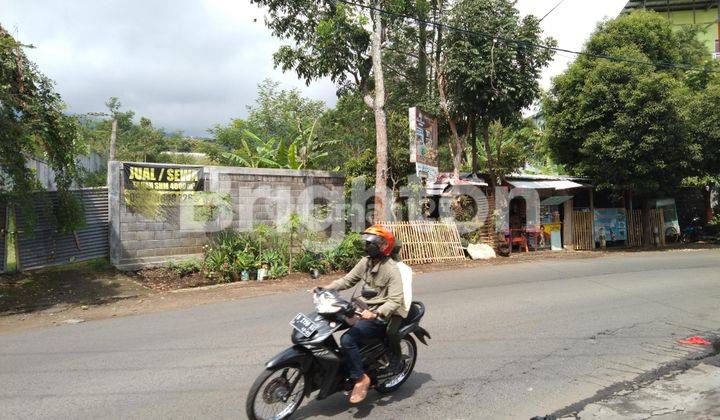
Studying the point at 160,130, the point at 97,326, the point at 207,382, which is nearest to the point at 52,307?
the point at 97,326

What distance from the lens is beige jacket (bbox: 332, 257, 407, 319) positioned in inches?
177

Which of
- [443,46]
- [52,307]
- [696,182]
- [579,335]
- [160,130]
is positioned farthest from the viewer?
[160,130]

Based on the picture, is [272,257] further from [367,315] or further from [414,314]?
[367,315]

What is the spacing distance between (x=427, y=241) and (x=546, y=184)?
21.2 ft

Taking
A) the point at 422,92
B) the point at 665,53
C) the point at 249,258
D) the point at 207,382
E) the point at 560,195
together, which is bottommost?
the point at 207,382

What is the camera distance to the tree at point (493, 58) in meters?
16.1

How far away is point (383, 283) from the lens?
470 centimetres

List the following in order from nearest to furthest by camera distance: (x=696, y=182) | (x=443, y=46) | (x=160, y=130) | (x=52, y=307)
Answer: (x=52, y=307)
(x=443, y=46)
(x=696, y=182)
(x=160, y=130)

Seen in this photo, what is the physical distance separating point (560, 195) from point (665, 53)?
709cm

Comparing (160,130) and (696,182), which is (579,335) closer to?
(696,182)

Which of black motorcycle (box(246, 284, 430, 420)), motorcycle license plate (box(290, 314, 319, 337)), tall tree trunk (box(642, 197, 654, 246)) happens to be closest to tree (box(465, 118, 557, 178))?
tall tree trunk (box(642, 197, 654, 246))

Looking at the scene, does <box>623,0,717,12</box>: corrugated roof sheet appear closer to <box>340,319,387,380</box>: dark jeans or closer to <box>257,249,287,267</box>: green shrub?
<box>257,249,287,267</box>: green shrub

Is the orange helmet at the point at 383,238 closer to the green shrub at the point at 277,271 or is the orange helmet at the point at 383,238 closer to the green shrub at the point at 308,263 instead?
the green shrub at the point at 277,271

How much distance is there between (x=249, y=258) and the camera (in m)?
13.1
